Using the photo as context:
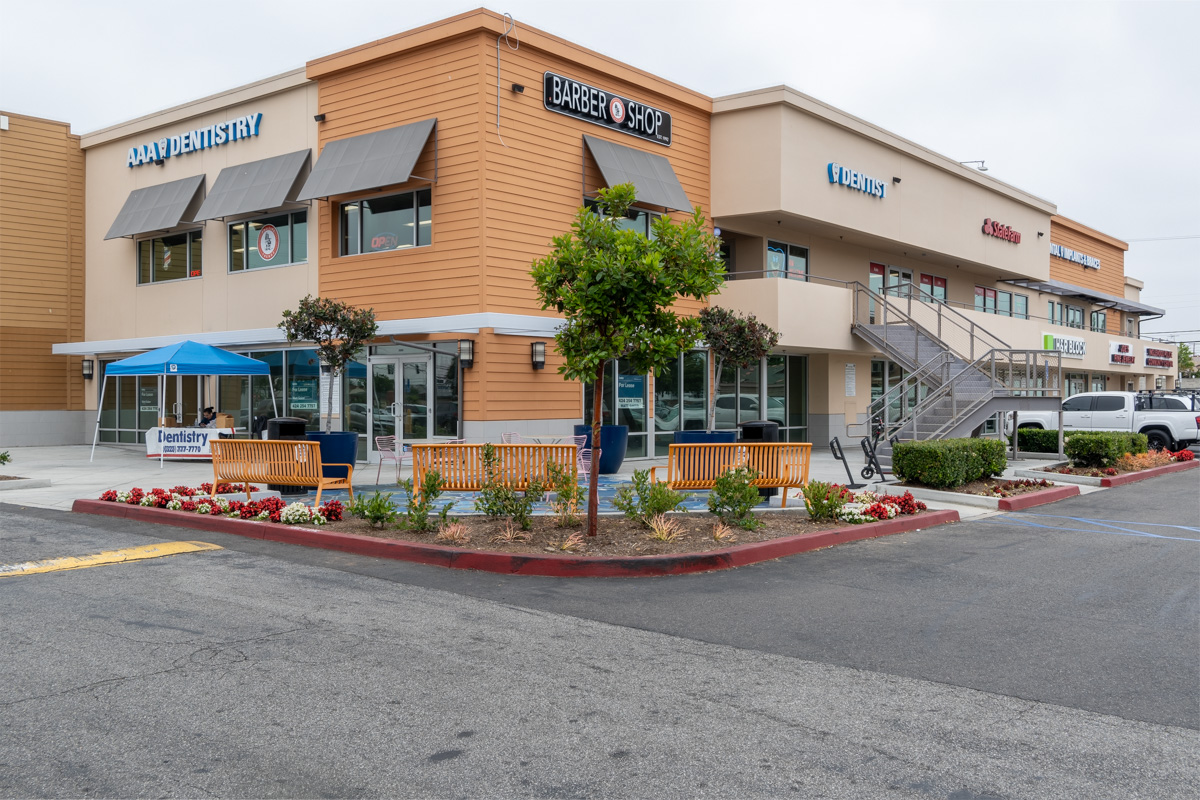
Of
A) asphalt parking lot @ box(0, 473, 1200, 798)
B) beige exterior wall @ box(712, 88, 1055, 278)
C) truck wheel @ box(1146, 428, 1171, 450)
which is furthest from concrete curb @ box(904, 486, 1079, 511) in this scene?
truck wheel @ box(1146, 428, 1171, 450)

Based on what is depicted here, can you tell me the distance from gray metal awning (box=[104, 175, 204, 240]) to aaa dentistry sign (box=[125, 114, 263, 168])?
777 mm

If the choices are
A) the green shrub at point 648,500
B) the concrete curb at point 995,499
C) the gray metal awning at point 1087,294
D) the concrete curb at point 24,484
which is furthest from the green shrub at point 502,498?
the gray metal awning at point 1087,294

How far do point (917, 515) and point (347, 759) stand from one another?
9.74 m

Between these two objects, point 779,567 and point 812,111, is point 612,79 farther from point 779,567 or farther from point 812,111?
point 779,567

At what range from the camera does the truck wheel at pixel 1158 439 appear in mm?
24359

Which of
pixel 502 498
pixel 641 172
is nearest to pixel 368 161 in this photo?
pixel 641 172

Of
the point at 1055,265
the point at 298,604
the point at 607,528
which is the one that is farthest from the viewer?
the point at 1055,265

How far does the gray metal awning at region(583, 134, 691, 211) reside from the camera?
1920 centimetres

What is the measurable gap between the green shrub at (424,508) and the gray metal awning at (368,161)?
28.2 feet

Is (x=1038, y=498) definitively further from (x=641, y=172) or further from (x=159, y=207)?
(x=159, y=207)

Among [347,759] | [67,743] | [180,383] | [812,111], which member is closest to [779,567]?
[347,759]

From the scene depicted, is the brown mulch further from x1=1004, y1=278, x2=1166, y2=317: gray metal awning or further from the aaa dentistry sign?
x1=1004, y1=278, x2=1166, y2=317: gray metal awning

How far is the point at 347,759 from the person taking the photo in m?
4.20

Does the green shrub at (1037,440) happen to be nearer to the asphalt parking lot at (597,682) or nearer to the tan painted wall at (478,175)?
the tan painted wall at (478,175)
